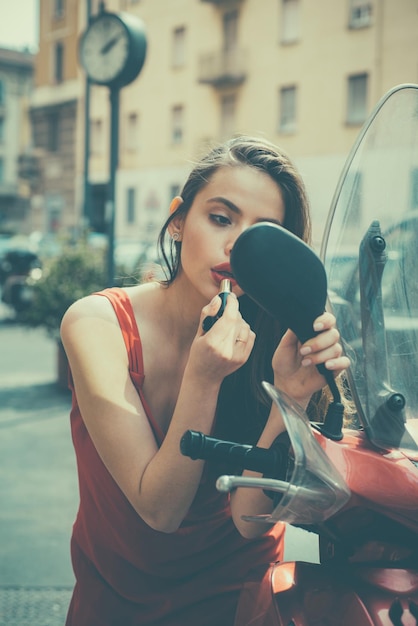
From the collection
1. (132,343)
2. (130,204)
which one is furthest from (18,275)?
(130,204)

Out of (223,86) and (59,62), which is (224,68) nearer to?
(223,86)

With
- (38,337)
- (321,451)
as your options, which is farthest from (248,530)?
(38,337)

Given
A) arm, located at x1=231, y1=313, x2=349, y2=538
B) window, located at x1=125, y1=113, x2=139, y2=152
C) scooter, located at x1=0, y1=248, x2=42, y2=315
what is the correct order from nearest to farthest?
arm, located at x1=231, y1=313, x2=349, y2=538, scooter, located at x1=0, y1=248, x2=42, y2=315, window, located at x1=125, y1=113, x2=139, y2=152

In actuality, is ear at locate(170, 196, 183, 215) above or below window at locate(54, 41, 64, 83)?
below

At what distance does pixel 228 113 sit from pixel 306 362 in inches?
1006

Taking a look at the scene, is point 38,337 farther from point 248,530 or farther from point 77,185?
point 77,185

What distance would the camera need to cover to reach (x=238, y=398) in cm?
166

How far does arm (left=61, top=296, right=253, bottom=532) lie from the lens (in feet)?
4.03

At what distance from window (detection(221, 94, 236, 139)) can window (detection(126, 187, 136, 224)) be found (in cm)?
501

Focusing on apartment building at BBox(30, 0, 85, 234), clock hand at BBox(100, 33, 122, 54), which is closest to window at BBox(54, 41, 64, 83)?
apartment building at BBox(30, 0, 85, 234)

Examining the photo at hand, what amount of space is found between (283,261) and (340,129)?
22.2 m

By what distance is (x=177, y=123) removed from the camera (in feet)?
90.6

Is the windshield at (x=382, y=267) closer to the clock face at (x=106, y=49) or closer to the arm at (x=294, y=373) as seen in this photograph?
the arm at (x=294, y=373)

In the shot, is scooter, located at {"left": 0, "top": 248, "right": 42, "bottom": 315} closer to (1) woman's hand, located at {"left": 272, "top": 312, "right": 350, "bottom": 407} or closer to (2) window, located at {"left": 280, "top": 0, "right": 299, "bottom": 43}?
(1) woman's hand, located at {"left": 272, "top": 312, "right": 350, "bottom": 407}
